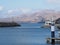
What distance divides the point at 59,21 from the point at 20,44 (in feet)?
347

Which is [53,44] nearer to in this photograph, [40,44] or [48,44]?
[48,44]

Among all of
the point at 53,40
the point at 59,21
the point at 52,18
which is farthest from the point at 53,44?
the point at 59,21

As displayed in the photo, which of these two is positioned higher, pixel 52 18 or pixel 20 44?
pixel 52 18

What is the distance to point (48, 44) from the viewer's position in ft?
136

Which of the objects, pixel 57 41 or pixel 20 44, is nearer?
pixel 57 41

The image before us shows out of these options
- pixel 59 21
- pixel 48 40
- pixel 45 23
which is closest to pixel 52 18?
pixel 48 40

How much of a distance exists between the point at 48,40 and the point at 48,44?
56 cm

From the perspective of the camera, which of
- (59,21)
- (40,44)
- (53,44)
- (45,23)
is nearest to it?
(53,44)

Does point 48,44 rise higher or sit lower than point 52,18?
lower

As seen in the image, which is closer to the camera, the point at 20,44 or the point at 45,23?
the point at 20,44

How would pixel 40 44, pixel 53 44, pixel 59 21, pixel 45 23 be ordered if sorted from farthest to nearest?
pixel 45 23
pixel 59 21
pixel 40 44
pixel 53 44

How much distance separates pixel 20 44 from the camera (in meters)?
46.1

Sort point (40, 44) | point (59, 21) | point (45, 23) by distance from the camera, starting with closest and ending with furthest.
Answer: point (40, 44), point (59, 21), point (45, 23)

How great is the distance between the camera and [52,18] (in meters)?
42.6
